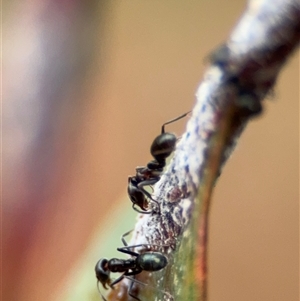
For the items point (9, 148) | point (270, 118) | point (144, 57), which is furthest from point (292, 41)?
point (9, 148)

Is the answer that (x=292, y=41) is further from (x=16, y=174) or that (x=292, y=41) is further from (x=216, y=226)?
(x=16, y=174)

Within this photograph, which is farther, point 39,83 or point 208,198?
point 39,83

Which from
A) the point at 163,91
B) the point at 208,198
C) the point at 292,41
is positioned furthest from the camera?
the point at 163,91

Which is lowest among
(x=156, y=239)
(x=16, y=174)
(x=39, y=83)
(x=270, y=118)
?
(x=156, y=239)

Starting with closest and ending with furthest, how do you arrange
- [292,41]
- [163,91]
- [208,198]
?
1. [292,41]
2. [208,198]
3. [163,91]

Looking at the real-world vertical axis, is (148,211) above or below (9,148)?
below

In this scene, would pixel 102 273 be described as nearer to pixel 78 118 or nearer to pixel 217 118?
pixel 78 118
